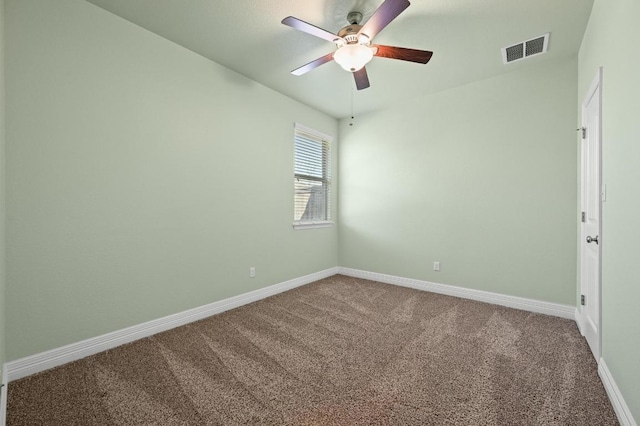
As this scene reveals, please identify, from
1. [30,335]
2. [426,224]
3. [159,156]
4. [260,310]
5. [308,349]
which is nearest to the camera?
[30,335]

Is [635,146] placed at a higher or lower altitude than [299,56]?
lower

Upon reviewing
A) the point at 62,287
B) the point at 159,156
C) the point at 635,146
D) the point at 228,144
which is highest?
the point at 228,144

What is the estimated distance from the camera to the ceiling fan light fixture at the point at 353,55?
2.05 meters

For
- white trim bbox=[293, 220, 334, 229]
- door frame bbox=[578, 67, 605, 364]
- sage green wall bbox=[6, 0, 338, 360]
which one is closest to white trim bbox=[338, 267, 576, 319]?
door frame bbox=[578, 67, 605, 364]

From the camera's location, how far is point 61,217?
1971 mm

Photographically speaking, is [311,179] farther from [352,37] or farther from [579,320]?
[579,320]

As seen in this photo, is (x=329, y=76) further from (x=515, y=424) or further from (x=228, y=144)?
(x=515, y=424)

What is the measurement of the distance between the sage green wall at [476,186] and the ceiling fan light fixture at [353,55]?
1.94 m

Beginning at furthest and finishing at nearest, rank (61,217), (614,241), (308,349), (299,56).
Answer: (299,56)
(308,349)
(61,217)
(614,241)

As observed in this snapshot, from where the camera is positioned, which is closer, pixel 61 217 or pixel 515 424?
pixel 515 424

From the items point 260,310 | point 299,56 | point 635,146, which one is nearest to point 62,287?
point 260,310

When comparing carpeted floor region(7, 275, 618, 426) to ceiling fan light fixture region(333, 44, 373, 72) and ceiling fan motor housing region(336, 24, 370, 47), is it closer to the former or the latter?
ceiling fan light fixture region(333, 44, 373, 72)

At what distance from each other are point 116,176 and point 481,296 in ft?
13.0

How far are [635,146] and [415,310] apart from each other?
7.31ft
